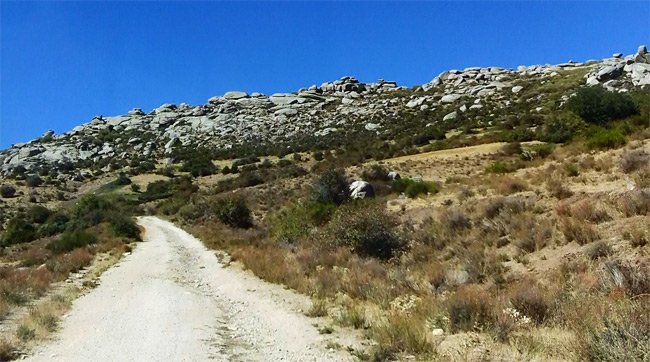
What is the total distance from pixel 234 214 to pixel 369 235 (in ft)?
65.2

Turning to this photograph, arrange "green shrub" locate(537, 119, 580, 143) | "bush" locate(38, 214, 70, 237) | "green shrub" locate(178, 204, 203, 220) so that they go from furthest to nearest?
1. "green shrub" locate(178, 204, 203, 220)
2. "bush" locate(38, 214, 70, 237)
3. "green shrub" locate(537, 119, 580, 143)

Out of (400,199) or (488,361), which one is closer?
(488,361)

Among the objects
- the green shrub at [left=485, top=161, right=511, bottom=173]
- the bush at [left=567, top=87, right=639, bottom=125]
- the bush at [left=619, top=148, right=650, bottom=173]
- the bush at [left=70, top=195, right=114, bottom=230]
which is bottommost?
the bush at [left=619, top=148, right=650, bottom=173]

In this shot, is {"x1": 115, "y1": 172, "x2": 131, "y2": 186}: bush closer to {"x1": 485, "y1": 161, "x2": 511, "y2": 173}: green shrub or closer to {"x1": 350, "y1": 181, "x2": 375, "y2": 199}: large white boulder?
{"x1": 350, "y1": 181, "x2": 375, "y2": 199}: large white boulder

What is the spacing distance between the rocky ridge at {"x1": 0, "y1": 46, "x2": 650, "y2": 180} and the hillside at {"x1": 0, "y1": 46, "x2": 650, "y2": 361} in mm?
11839

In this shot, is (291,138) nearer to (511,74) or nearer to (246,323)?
(511,74)

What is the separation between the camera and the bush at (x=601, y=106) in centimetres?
3356

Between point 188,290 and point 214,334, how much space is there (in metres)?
5.93

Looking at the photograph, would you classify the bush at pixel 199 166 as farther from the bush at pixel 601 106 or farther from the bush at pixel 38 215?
the bush at pixel 601 106

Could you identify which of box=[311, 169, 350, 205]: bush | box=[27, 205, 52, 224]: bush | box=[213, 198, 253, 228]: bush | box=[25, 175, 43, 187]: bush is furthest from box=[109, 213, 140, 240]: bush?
box=[25, 175, 43, 187]: bush

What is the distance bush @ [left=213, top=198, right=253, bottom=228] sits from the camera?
1326 inches

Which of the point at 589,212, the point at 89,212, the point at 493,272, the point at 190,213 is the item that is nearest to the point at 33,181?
the point at 89,212

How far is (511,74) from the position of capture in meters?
107

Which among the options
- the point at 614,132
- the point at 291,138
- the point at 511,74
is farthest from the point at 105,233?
the point at 511,74
